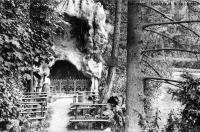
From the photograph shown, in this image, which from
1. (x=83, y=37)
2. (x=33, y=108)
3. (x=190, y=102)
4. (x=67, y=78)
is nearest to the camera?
(x=190, y=102)

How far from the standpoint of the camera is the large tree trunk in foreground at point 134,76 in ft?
18.5

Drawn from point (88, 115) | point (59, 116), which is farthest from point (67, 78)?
point (88, 115)

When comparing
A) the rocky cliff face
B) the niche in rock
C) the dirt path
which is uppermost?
the rocky cliff face

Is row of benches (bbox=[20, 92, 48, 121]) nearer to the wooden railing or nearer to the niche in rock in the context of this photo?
the wooden railing

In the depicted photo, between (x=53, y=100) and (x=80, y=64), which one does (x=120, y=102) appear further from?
(x=80, y=64)

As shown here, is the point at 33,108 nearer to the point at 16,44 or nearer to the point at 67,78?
the point at 16,44

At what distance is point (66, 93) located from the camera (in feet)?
67.7

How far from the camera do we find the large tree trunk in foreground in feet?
18.5

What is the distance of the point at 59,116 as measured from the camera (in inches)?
560

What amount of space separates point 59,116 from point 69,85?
7045mm

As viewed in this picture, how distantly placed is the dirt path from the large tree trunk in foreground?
7.20 metres

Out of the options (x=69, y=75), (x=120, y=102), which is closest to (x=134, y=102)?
(x=120, y=102)

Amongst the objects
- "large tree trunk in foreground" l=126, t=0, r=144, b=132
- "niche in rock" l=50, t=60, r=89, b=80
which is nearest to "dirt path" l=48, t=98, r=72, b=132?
"niche in rock" l=50, t=60, r=89, b=80

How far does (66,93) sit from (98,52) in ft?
12.8
